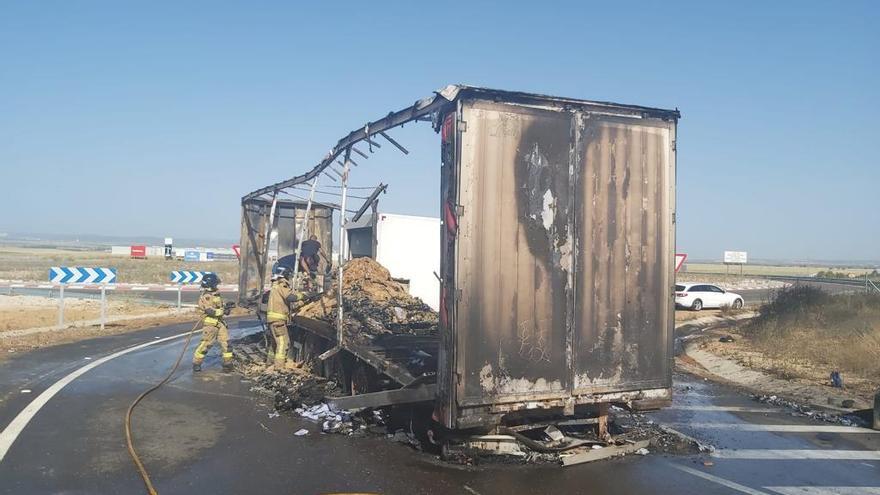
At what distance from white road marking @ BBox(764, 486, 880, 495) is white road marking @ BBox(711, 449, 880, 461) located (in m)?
0.87

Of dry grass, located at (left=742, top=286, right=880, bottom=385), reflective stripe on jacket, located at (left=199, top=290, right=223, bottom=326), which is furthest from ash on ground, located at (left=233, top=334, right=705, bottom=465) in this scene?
dry grass, located at (left=742, top=286, right=880, bottom=385)

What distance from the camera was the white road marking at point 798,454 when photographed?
6.18 m

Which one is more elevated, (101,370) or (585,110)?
(585,110)

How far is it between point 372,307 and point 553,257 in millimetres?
4980

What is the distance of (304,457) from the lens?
5672 millimetres

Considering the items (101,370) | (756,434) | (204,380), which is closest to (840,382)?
(756,434)

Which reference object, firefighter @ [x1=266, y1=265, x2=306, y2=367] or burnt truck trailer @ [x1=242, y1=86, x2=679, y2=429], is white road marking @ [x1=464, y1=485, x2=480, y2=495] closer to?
burnt truck trailer @ [x1=242, y1=86, x2=679, y2=429]

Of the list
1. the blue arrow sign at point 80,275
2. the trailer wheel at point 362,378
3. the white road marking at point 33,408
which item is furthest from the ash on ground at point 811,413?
the blue arrow sign at point 80,275

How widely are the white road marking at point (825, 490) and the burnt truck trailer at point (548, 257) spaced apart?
116cm

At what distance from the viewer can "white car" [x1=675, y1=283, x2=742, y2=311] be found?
27.1 meters

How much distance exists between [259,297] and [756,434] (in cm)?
904

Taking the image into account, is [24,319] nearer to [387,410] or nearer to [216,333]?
[216,333]

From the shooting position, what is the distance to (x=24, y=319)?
16828 millimetres

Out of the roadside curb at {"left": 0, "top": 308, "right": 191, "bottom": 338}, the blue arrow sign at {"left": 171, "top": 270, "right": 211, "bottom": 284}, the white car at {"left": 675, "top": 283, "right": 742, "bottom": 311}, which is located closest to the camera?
the roadside curb at {"left": 0, "top": 308, "right": 191, "bottom": 338}
